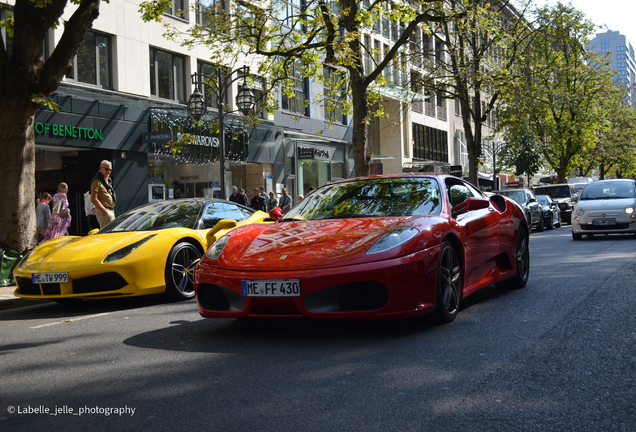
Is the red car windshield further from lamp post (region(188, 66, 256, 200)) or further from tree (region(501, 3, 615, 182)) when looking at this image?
tree (region(501, 3, 615, 182))

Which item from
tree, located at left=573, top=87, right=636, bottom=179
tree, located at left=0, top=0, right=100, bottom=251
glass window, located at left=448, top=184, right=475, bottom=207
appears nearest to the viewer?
glass window, located at left=448, top=184, right=475, bottom=207

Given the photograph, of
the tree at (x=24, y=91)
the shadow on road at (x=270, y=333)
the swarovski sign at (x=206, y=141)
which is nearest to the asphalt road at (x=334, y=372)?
the shadow on road at (x=270, y=333)

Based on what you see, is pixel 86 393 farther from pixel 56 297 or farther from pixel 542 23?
pixel 542 23

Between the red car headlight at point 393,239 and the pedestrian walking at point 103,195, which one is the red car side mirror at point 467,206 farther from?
the pedestrian walking at point 103,195

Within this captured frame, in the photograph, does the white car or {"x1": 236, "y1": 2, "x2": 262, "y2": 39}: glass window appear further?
{"x1": 236, "y1": 2, "x2": 262, "y2": 39}: glass window

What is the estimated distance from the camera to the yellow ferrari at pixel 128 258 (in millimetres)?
7500

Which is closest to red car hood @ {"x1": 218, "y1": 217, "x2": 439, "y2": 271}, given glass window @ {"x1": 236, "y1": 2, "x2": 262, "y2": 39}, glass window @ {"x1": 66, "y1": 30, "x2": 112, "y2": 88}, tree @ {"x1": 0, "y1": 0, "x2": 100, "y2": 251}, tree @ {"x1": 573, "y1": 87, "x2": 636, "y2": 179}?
tree @ {"x1": 0, "y1": 0, "x2": 100, "y2": 251}

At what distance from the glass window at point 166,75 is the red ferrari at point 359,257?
1826 cm

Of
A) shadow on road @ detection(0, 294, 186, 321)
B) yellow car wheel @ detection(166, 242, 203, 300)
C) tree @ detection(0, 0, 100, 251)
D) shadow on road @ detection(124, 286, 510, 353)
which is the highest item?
tree @ detection(0, 0, 100, 251)

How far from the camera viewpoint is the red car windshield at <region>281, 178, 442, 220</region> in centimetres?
609

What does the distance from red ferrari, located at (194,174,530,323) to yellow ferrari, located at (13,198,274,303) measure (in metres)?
2.06

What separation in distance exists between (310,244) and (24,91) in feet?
22.2

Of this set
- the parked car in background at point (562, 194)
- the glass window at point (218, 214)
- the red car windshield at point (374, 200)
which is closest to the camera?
the red car windshield at point (374, 200)

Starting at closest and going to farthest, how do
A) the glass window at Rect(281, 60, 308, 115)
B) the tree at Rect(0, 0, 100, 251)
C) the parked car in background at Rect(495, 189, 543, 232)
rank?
A: the tree at Rect(0, 0, 100, 251) < the parked car in background at Rect(495, 189, 543, 232) < the glass window at Rect(281, 60, 308, 115)
